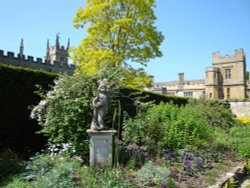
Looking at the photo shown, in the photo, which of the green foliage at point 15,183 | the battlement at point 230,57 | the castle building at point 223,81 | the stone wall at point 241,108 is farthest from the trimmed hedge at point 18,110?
the battlement at point 230,57

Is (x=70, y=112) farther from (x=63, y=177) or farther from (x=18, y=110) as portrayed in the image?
(x=63, y=177)

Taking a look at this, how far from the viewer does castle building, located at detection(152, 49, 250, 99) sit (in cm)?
3653

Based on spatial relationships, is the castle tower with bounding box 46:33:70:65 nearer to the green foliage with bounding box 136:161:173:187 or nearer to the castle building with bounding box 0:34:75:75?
the castle building with bounding box 0:34:75:75

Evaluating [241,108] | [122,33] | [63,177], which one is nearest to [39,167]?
[63,177]

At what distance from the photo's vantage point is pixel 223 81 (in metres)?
38.0

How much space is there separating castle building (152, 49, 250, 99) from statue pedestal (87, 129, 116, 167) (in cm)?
3186

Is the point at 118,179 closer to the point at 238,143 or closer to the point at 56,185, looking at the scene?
the point at 56,185

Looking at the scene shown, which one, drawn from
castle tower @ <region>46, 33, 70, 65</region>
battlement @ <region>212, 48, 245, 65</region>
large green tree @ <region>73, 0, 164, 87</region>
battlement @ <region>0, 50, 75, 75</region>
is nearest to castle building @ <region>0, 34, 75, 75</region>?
battlement @ <region>0, 50, 75, 75</region>

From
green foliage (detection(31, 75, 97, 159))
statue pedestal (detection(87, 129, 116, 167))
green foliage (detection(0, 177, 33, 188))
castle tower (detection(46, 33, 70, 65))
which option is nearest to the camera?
green foliage (detection(0, 177, 33, 188))

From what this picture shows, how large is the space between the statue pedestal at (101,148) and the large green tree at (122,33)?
7041 mm

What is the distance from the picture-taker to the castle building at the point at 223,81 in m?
36.5

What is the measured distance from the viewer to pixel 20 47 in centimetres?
3828

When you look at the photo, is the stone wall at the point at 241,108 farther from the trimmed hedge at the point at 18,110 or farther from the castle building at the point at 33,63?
the trimmed hedge at the point at 18,110

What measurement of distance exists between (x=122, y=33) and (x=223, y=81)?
3004cm
